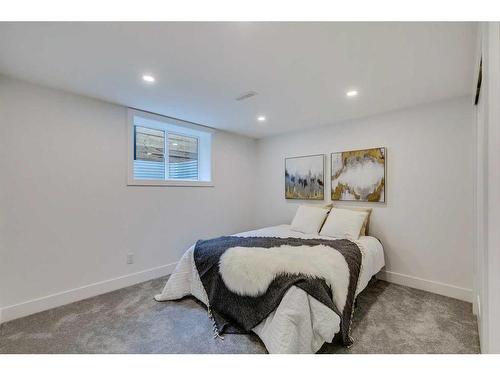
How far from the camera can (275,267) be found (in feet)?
6.07

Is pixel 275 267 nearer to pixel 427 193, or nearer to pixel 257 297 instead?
Result: pixel 257 297

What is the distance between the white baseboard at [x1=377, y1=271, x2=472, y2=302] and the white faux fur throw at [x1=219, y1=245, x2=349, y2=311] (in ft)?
4.31

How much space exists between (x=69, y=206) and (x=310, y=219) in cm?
285

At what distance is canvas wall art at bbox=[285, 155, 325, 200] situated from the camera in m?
3.64

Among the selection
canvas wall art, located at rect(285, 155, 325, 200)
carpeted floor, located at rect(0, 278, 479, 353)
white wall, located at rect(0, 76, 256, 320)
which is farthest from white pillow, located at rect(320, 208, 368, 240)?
white wall, located at rect(0, 76, 256, 320)

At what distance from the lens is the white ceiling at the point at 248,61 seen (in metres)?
1.48

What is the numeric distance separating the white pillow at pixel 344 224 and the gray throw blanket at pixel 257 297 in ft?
1.00

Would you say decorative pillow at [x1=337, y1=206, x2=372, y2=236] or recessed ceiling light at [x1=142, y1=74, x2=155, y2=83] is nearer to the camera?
recessed ceiling light at [x1=142, y1=74, x2=155, y2=83]

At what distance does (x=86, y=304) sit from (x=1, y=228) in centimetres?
102

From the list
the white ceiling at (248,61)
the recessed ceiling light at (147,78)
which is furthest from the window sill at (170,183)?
the recessed ceiling light at (147,78)

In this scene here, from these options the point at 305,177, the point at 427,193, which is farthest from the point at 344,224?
the point at 305,177

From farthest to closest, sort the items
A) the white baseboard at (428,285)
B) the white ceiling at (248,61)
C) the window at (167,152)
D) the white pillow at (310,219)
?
the white pillow at (310,219)
the window at (167,152)
the white baseboard at (428,285)
the white ceiling at (248,61)

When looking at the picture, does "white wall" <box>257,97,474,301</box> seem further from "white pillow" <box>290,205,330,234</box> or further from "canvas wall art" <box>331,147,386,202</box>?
"white pillow" <box>290,205,330,234</box>

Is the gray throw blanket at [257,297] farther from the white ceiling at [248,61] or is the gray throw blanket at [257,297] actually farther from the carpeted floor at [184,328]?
the white ceiling at [248,61]
